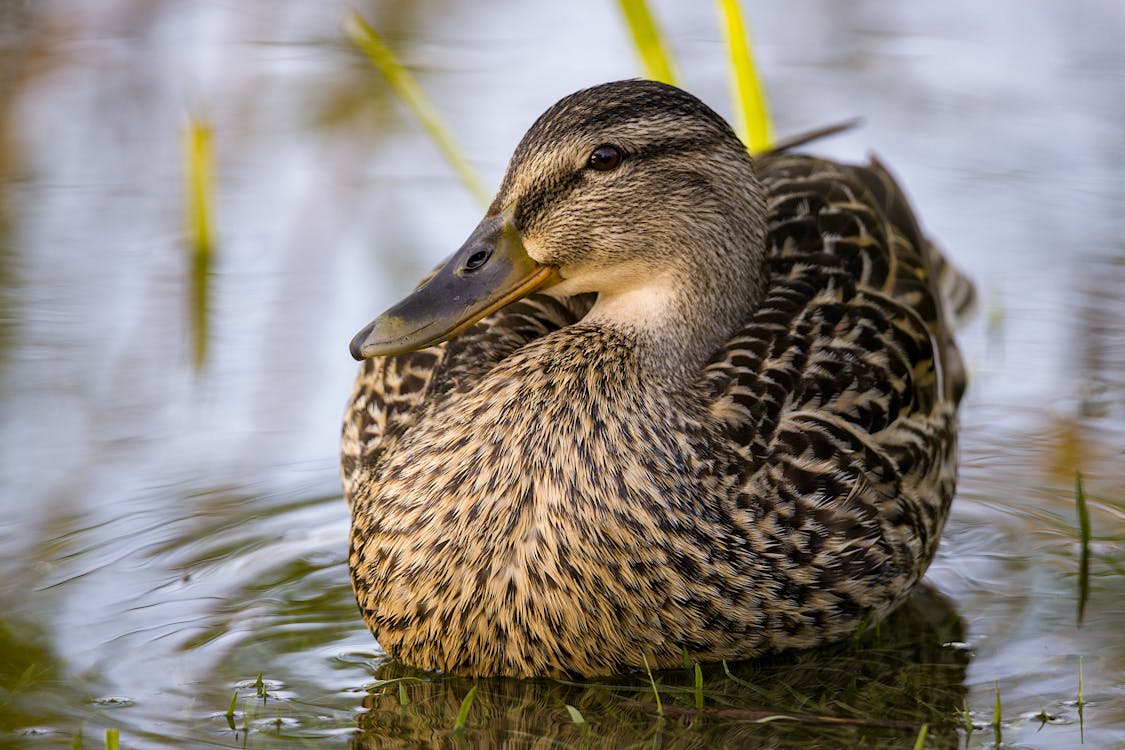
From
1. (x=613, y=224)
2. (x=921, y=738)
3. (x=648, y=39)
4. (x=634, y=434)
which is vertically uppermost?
(x=648, y=39)

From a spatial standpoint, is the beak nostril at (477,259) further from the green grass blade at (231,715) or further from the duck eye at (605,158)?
the green grass blade at (231,715)

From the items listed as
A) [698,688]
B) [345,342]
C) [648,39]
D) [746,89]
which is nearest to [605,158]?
[698,688]

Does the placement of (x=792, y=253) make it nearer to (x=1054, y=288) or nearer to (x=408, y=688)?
(x=408, y=688)

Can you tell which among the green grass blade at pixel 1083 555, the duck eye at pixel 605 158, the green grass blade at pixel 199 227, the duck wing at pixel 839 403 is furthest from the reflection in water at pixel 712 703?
the green grass blade at pixel 199 227

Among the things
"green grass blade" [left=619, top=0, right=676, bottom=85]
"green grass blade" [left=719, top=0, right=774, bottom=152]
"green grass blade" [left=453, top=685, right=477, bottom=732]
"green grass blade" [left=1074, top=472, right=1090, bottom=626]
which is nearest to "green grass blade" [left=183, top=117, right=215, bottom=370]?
"green grass blade" [left=619, top=0, right=676, bottom=85]

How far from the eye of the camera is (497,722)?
4.62m

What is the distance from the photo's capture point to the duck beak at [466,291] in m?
4.82

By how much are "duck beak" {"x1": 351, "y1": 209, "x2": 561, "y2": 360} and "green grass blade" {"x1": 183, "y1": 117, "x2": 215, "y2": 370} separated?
83.2 inches

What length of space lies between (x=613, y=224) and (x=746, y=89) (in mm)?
1885

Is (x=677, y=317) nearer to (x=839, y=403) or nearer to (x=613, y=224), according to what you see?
(x=613, y=224)

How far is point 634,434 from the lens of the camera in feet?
15.7

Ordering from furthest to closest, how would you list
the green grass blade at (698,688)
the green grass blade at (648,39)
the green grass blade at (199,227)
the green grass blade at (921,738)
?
the green grass blade at (199,227)
the green grass blade at (648,39)
the green grass blade at (698,688)
the green grass blade at (921,738)

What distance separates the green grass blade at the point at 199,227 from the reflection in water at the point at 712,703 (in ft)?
7.96

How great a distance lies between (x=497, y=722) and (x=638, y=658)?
41 cm
